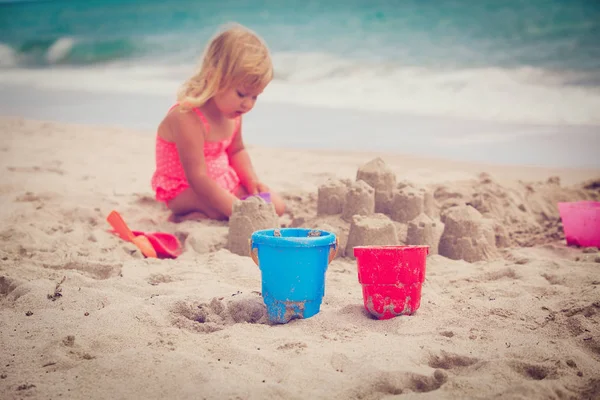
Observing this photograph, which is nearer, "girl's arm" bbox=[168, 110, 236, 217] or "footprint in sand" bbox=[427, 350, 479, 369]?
"footprint in sand" bbox=[427, 350, 479, 369]

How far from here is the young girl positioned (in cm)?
354

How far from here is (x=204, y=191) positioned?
3605mm

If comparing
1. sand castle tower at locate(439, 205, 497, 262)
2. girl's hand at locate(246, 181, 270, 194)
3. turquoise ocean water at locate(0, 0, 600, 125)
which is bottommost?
sand castle tower at locate(439, 205, 497, 262)

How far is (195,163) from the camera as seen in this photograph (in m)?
3.61

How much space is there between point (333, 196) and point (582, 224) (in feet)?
4.63

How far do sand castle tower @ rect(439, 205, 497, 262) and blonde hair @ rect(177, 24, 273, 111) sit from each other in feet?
4.49

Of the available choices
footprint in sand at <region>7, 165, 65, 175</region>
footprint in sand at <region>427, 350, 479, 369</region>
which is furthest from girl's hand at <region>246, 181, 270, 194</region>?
footprint in sand at <region>427, 350, 479, 369</region>

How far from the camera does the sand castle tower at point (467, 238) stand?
10.3ft

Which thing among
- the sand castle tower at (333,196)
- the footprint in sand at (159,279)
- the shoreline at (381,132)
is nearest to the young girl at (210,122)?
the sand castle tower at (333,196)

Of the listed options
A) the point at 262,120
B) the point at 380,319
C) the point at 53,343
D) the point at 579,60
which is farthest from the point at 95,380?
the point at 579,60

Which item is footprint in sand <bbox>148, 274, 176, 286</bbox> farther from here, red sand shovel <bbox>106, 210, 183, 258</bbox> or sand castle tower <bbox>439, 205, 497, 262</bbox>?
sand castle tower <bbox>439, 205, 497, 262</bbox>

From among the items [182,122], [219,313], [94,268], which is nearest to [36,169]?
[182,122]

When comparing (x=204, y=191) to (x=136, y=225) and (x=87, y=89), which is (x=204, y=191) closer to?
(x=136, y=225)

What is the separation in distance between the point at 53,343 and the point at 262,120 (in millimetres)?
5974
